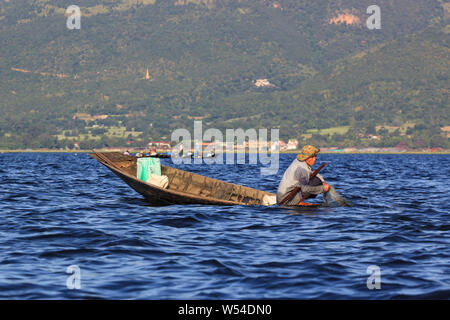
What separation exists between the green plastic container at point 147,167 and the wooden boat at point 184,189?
460mm

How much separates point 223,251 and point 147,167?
1048 cm

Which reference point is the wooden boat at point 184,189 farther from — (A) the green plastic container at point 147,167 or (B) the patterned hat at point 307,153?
(B) the patterned hat at point 307,153

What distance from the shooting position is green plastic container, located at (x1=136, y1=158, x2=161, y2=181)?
878 inches

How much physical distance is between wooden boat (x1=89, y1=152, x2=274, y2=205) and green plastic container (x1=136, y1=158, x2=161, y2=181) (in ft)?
1.51

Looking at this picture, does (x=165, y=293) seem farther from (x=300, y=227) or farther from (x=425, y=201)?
(x=425, y=201)

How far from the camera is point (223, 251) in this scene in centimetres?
1240

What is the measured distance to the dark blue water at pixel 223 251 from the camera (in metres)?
9.24

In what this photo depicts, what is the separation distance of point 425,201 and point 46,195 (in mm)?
16476

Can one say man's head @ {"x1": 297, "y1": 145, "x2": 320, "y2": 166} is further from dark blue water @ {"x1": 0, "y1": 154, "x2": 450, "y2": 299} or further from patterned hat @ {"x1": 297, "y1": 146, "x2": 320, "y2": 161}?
dark blue water @ {"x1": 0, "y1": 154, "x2": 450, "y2": 299}

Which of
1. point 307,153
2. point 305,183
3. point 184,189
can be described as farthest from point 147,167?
point 307,153

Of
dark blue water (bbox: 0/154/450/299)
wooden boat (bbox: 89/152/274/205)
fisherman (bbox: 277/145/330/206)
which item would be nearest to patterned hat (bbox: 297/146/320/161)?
fisherman (bbox: 277/145/330/206)

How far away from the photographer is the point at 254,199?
21469 mm

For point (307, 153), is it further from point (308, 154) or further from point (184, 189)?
point (184, 189)
